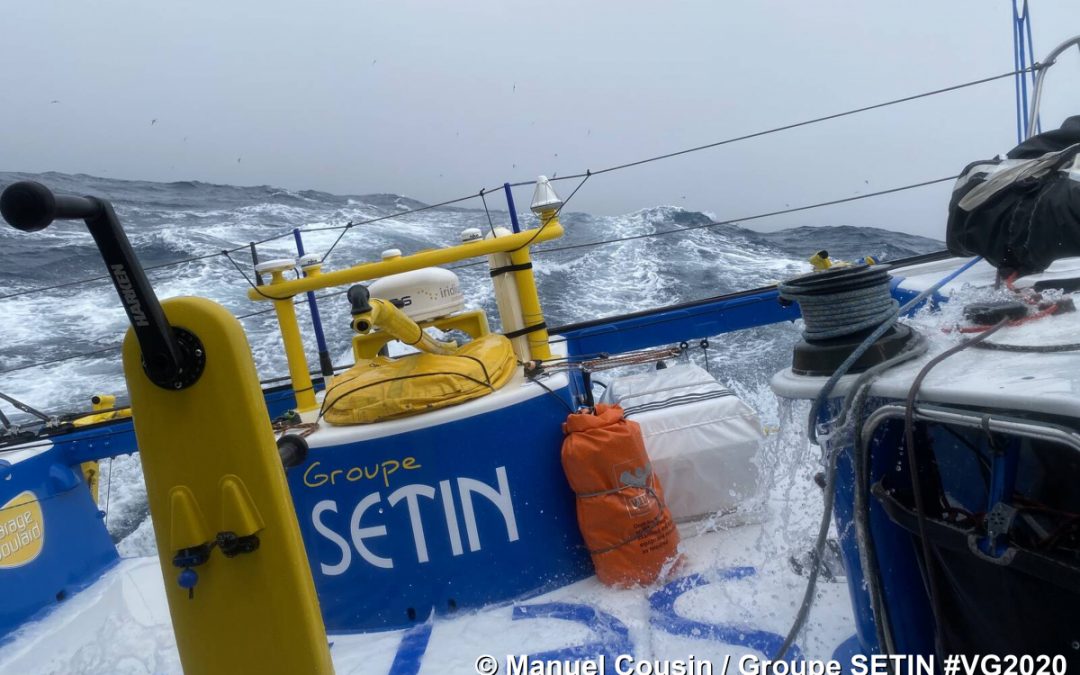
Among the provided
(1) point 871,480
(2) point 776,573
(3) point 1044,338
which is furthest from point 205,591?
(2) point 776,573

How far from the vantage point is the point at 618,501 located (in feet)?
8.98

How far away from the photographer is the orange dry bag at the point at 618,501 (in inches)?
108

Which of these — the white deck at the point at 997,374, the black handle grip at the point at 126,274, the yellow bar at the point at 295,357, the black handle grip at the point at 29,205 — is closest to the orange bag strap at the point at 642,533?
the white deck at the point at 997,374

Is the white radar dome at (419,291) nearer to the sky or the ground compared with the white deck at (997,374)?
nearer to the sky

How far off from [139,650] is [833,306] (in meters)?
3.13

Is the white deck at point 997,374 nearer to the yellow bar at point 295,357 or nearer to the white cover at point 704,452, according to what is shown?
the white cover at point 704,452

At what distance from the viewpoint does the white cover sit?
3.09m

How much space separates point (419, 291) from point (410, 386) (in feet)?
1.87

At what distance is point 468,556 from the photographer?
2.91 m

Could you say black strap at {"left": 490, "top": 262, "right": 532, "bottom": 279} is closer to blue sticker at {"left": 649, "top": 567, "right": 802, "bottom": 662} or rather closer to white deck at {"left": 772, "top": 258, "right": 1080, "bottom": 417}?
blue sticker at {"left": 649, "top": 567, "right": 802, "bottom": 662}

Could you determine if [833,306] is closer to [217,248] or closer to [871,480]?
[871,480]

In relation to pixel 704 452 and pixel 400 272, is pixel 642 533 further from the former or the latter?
pixel 400 272

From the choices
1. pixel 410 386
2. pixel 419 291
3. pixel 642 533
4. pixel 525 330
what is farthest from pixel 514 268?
pixel 642 533

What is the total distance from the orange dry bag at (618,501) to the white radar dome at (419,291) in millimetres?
901
